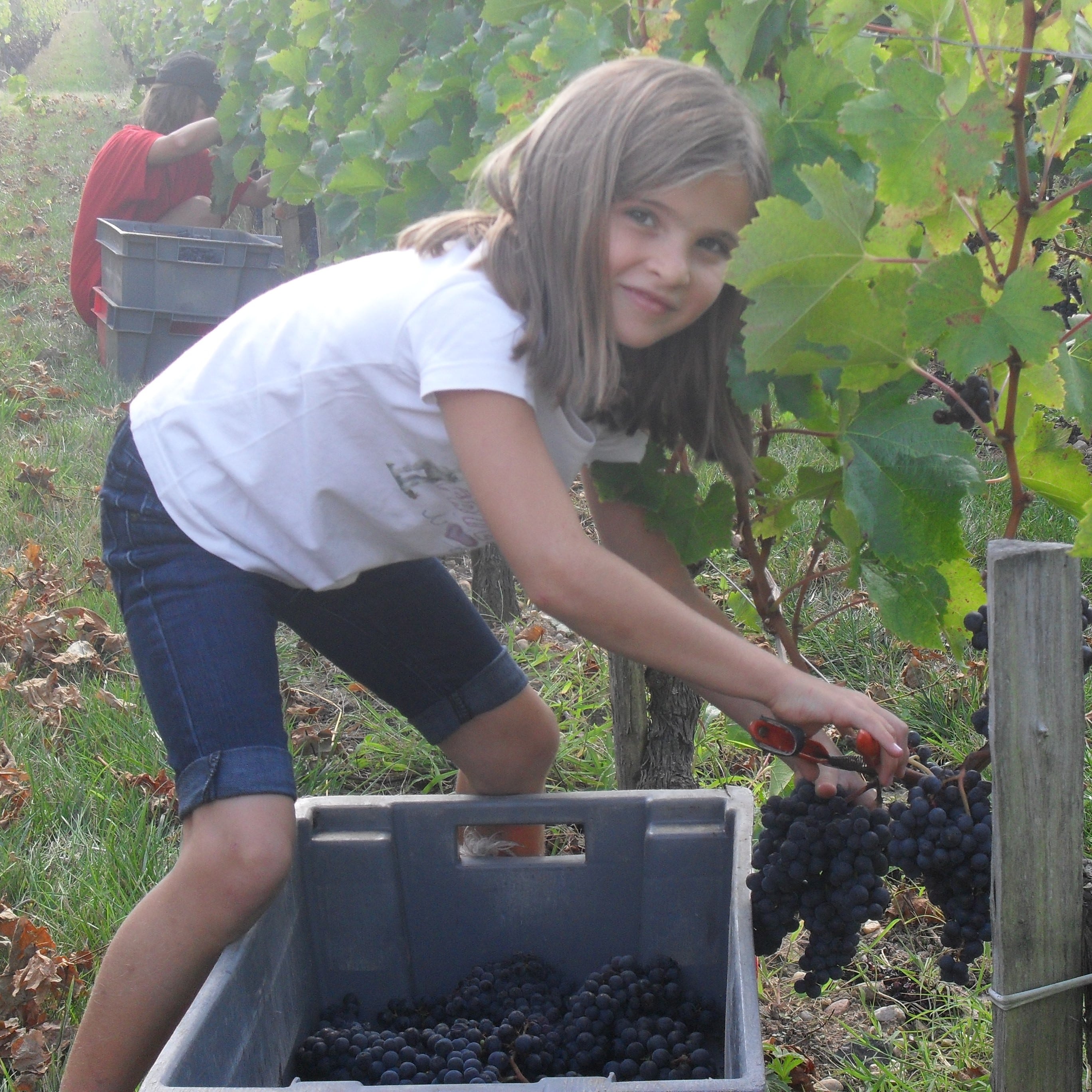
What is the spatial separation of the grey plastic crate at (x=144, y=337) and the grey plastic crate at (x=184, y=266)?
6cm

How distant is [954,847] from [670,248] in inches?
31.6

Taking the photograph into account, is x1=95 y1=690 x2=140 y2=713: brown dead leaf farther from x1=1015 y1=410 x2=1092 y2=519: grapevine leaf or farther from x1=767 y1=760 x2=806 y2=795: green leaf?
x1=1015 y1=410 x2=1092 y2=519: grapevine leaf

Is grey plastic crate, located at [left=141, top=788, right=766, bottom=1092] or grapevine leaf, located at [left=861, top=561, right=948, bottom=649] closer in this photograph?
grapevine leaf, located at [left=861, top=561, right=948, bottom=649]

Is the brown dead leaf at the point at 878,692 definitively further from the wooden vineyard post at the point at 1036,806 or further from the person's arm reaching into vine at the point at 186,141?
the person's arm reaching into vine at the point at 186,141

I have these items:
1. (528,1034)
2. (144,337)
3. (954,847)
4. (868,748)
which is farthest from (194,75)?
(954,847)

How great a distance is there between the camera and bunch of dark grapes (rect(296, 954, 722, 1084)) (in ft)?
5.52

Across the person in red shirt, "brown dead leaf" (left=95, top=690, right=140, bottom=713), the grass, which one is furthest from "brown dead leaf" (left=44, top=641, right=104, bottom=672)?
the person in red shirt

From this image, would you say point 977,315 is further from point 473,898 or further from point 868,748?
point 473,898

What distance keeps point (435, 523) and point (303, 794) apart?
1.20 m

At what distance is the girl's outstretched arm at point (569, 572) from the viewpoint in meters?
1.42

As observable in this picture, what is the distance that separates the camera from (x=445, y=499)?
1751 millimetres

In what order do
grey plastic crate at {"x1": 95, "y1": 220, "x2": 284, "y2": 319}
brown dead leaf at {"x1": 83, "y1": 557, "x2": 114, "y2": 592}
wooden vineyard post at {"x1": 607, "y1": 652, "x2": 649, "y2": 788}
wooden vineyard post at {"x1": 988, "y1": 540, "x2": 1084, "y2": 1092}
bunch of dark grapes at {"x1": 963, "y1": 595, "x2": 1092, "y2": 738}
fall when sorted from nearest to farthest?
wooden vineyard post at {"x1": 988, "y1": 540, "x2": 1084, "y2": 1092} < bunch of dark grapes at {"x1": 963, "y1": 595, "x2": 1092, "y2": 738} < wooden vineyard post at {"x1": 607, "y1": 652, "x2": 649, "y2": 788} < brown dead leaf at {"x1": 83, "y1": 557, "x2": 114, "y2": 592} < grey plastic crate at {"x1": 95, "y1": 220, "x2": 284, "y2": 319}

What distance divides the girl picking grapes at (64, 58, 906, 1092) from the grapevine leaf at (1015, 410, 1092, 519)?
0.35 metres

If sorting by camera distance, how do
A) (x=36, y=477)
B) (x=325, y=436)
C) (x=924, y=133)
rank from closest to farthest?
(x=924, y=133) < (x=325, y=436) < (x=36, y=477)
